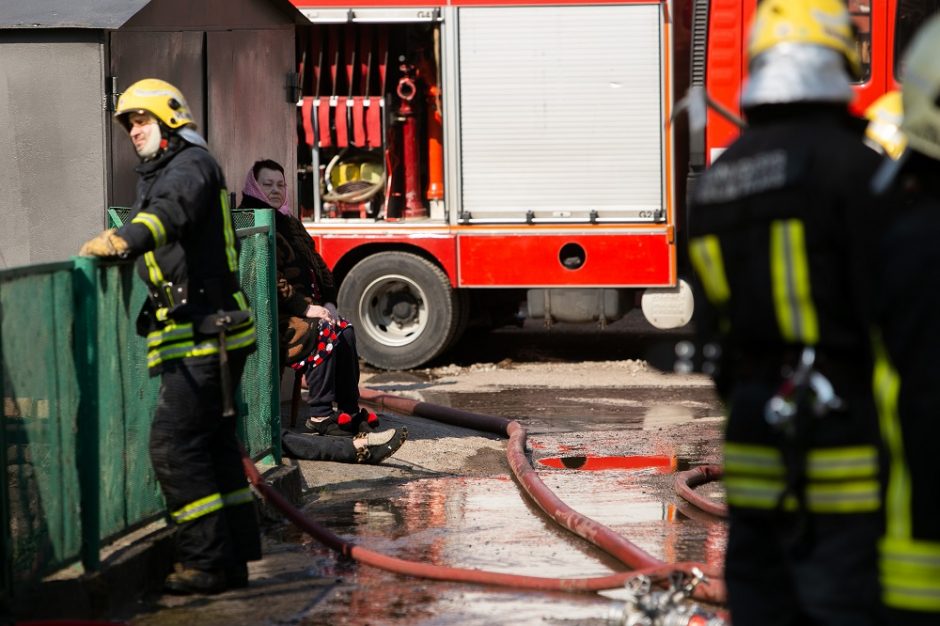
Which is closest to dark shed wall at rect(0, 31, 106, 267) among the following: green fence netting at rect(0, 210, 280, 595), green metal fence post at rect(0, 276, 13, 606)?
green fence netting at rect(0, 210, 280, 595)

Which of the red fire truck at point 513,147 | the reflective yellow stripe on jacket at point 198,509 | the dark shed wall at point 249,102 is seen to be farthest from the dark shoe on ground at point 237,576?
the red fire truck at point 513,147

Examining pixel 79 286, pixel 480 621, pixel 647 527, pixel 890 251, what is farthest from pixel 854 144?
pixel 647 527

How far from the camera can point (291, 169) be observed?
385 inches

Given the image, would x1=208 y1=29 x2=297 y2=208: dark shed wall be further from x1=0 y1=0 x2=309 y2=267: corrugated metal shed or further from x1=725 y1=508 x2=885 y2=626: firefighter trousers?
x1=725 y1=508 x2=885 y2=626: firefighter trousers

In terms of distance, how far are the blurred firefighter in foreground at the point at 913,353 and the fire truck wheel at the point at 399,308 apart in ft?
30.2

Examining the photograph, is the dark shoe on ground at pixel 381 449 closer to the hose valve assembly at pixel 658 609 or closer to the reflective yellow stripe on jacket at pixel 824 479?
the hose valve assembly at pixel 658 609

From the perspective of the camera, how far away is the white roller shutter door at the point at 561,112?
39.2ft

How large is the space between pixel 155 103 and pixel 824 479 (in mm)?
3164

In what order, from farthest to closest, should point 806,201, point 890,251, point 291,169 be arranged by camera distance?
1. point 291,169
2. point 806,201
3. point 890,251

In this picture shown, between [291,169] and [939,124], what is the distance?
7.10 meters

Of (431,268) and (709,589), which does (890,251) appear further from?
(431,268)

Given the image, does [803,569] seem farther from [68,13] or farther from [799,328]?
[68,13]

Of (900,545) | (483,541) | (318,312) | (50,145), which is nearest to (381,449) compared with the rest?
(318,312)

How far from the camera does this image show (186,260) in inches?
217
